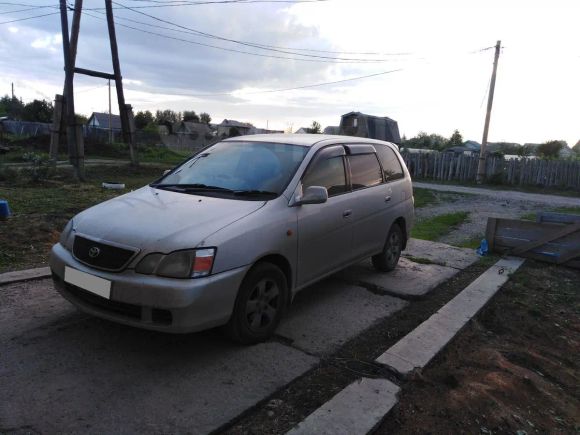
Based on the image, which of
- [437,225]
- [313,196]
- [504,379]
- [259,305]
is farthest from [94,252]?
[437,225]

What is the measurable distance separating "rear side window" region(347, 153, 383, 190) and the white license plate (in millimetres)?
2671

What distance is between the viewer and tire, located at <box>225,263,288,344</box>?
11.3 ft

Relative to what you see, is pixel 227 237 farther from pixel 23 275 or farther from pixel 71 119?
pixel 71 119

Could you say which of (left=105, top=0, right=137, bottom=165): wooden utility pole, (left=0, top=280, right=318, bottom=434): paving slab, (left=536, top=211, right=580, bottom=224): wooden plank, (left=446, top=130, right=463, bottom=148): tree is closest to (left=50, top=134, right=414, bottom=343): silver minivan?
(left=0, top=280, right=318, bottom=434): paving slab

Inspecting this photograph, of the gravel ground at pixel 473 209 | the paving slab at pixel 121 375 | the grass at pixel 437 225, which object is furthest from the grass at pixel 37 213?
the gravel ground at pixel 473 209

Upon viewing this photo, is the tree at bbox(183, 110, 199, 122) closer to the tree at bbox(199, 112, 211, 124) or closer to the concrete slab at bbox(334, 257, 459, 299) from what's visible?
the tree at bbox(199, 112, 211, 124)

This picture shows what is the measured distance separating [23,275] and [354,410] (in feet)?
12.3

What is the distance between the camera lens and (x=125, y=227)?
334 cm

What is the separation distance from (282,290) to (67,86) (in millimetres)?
12128

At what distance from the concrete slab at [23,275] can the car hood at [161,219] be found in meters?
1.53

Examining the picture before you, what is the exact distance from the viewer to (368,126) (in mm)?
35219

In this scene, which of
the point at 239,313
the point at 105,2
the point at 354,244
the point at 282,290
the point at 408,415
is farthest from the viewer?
the point at 105,2

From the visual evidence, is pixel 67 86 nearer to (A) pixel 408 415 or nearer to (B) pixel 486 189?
(A) pixel 408 415

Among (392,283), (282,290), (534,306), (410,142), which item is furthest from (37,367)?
(410,142)
